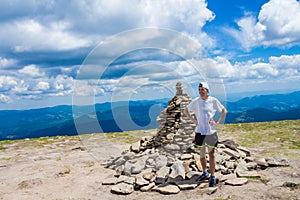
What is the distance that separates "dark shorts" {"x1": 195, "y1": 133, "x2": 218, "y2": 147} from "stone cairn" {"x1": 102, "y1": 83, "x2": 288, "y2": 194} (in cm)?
144

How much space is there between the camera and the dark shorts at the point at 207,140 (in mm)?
8312

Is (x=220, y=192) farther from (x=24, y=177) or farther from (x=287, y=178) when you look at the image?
(x=24, y=177)

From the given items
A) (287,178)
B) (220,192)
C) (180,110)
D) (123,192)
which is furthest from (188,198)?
(180,110)

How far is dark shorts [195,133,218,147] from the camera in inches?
327

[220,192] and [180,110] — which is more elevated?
[180,110]

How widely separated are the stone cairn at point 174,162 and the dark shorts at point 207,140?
144 centimetres

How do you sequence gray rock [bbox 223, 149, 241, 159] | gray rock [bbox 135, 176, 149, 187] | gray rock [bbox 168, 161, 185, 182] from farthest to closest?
gray rock [bbox 223, 149, 241, 159] < gray rock [bbox 168, 161, 185, 182] < gray rock [bbox 135, 176, 149, 187]

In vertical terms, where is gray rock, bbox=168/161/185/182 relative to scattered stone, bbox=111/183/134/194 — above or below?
above

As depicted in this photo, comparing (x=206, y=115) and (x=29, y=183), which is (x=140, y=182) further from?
(x=29, y=183)

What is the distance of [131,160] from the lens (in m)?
11.7

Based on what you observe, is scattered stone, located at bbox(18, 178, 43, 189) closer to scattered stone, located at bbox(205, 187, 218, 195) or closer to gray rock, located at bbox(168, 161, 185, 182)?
gray rock, located at bbox(168, 161, 185, 182)

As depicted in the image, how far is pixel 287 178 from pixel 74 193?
768 centimetres

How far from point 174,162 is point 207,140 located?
8.51 ft

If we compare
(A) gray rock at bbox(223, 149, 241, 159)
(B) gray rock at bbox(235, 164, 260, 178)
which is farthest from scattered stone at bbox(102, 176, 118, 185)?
(A) gray rock at bbox(223, 149, 241, 159)
